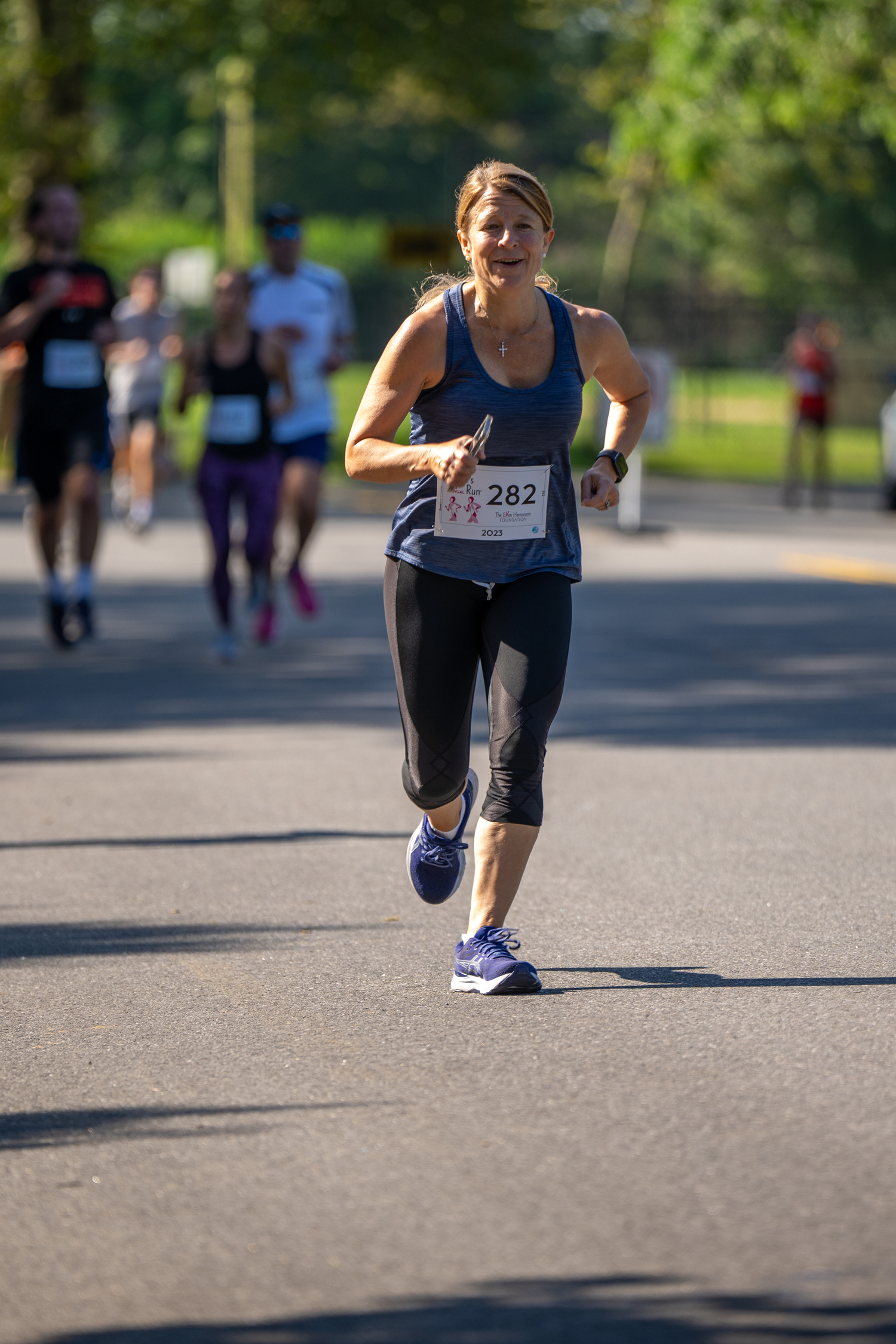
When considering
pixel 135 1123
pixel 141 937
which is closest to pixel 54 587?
pixel 141 937

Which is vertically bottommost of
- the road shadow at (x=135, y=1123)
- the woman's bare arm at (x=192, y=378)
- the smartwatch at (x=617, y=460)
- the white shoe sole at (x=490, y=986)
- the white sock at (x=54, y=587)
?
the white sock at (x=54, y=587)

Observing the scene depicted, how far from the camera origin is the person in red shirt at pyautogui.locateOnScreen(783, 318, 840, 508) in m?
21.9

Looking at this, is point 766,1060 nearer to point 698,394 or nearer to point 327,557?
point 327,557

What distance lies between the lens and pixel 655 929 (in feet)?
18.2

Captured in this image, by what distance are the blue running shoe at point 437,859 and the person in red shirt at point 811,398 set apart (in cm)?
1683

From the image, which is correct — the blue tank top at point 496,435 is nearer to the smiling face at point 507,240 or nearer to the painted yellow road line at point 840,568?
the smiling face at point 507,240

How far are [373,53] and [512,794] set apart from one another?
23.7 meters

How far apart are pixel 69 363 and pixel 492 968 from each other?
261 inches

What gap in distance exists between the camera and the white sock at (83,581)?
10.9 m

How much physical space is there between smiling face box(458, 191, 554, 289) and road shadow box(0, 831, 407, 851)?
2.50 m

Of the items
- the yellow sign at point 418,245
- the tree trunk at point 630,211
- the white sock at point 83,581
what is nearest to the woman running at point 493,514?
the white sock at point 83,581

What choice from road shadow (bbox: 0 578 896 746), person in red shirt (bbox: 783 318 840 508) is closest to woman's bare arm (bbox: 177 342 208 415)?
road shadow (bbox: 0 578 896 746)

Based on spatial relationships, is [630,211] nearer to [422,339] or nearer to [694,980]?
[422,339]

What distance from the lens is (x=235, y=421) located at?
34.4 feet
